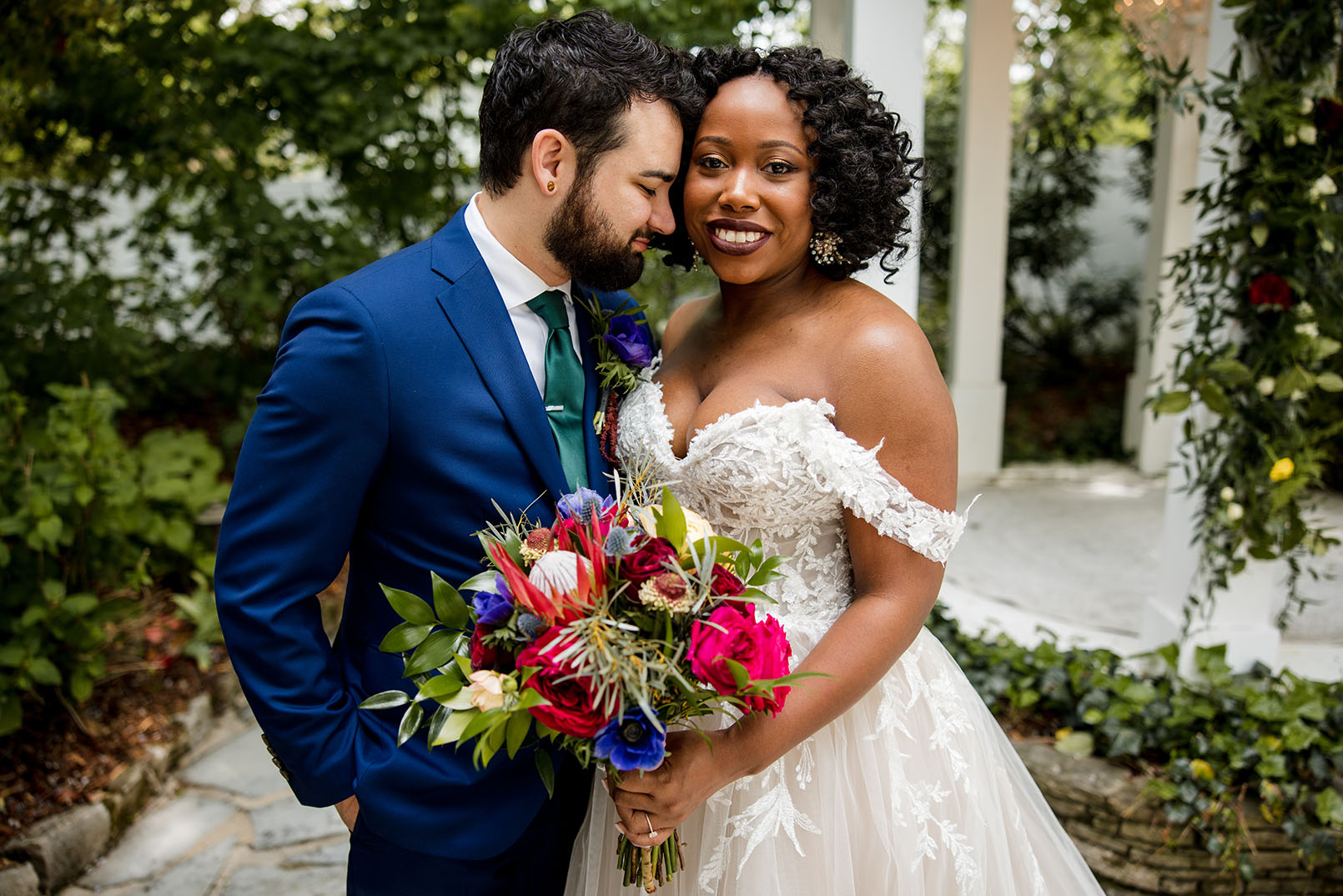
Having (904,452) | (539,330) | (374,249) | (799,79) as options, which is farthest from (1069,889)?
(374,249)

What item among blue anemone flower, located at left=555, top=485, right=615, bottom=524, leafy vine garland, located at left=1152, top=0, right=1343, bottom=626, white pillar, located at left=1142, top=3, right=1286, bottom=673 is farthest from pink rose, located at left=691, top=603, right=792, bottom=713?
white pillar, located at left=1142, top=3, right=1286, bottom=673

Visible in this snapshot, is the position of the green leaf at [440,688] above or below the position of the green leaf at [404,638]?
below

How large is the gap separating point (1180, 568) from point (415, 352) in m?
3.21

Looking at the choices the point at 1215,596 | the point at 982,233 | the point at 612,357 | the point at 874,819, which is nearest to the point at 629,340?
the point at 612,357

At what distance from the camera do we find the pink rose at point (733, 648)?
1370 millimetres

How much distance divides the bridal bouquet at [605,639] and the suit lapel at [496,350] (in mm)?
254

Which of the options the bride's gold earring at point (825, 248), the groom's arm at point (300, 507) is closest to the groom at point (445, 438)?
the groom's arm at point (300, 507)

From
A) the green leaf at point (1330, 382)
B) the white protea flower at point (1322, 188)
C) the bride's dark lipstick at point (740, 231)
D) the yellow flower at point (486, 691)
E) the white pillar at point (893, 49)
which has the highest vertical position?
the white pillar at point (893, 49)

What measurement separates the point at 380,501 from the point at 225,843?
7.78ft

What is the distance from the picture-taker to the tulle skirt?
1.84m

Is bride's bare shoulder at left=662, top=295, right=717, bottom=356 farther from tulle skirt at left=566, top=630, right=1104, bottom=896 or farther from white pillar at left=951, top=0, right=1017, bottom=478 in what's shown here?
white pillar at left=951, top=0, right=1017, bottom=478

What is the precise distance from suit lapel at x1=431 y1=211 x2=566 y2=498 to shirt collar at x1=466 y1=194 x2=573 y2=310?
5cm

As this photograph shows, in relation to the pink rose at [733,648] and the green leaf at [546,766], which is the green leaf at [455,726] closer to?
the green leaf at [546,766]

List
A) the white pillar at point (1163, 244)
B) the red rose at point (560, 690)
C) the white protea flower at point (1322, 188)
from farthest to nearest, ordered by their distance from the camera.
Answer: the white pillar at point (1163, 244) → the white protea flower at point (1322, 188) → the red rose at point (560, 690)
